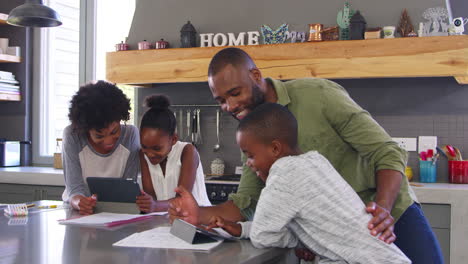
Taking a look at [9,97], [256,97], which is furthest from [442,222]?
[9,97]

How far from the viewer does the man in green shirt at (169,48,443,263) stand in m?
1.57

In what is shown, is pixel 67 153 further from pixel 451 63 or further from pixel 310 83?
pixel 451 63

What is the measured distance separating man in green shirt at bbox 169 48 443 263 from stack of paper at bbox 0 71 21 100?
3.49m

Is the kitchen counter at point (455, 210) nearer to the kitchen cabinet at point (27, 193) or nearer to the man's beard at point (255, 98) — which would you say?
the man's beard at point (255, 98)

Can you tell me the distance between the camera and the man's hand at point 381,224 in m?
1.35

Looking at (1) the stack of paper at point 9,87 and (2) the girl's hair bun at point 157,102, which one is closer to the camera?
(2) the girl's hair bun at point 157,102

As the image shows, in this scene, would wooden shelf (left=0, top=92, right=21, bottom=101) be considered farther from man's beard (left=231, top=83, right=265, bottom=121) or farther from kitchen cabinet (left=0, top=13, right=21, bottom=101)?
man's beard (left=231, top=83, right=265, bottom=121)

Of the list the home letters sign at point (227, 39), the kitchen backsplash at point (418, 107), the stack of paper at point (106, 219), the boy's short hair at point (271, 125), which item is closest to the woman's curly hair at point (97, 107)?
the stack of paper at point (106, 219)

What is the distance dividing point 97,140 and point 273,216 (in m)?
1.17

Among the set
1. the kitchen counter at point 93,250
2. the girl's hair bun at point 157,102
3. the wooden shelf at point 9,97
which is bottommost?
the kitchen counter at point 93,250

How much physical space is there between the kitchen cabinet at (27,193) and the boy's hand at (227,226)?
2691 mm

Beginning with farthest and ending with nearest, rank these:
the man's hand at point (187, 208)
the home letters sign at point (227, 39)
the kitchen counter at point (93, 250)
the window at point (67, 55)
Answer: the window at point (67, 55)
the home letters sign at point (227, 39)
the man's hand at point (187, 208)
the kitchen counter at point (93, 250)

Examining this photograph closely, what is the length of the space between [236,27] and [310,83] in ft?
8.20

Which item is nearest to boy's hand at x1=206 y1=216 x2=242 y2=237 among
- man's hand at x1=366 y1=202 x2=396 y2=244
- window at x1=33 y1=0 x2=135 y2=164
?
man's hand at x1=366 y1=202 x2=396 y2=244
